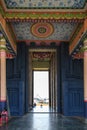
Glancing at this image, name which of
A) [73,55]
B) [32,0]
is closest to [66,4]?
[32,0]

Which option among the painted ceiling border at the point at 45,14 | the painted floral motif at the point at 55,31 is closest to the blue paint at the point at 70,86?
the painted floral motif at the point at 55,31

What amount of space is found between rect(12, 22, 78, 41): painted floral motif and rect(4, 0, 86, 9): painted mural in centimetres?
220

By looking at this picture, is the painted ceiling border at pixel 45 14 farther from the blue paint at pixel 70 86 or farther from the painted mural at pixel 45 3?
the blue paint at pixel 70 86

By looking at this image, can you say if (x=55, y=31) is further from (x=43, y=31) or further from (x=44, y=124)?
(x=44, y=124)

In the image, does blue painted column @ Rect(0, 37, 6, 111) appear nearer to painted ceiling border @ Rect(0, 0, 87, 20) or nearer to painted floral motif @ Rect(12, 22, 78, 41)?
painted ceiling border @ Rect(0, 0, 87, 20)

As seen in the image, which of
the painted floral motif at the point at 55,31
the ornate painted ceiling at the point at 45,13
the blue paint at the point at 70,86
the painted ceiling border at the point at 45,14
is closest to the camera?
the ornate painted ceiling at the point at 45,13

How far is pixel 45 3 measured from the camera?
9086mm

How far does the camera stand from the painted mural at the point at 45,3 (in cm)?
890

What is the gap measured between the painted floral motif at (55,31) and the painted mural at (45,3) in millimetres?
2199

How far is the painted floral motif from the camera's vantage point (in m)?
11.7

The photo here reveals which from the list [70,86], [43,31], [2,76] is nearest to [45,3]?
[2,76]

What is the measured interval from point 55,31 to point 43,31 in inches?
23.6

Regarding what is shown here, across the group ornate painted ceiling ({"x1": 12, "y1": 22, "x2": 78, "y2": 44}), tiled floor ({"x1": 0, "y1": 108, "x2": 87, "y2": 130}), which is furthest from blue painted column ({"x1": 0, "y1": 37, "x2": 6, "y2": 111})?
ornate painted ceiling ({"x1": 12, "y1": 22, "x2": 78, "y2": 44})

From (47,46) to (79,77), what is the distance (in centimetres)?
245
